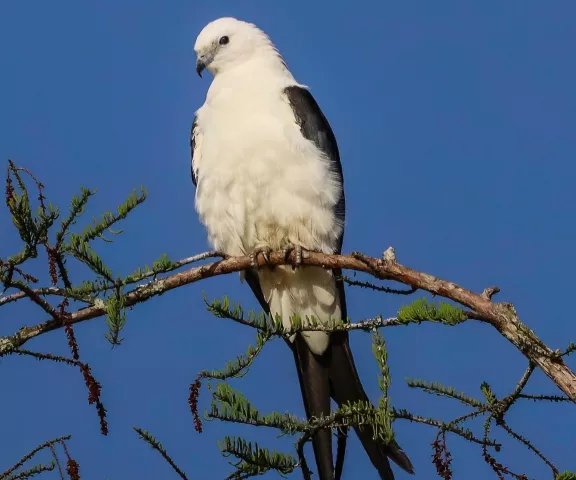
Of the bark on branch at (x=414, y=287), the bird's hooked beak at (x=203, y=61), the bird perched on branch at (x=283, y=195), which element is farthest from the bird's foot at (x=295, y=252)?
the bird's hooked beak at (x=203, y=61)

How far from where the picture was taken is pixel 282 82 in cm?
470

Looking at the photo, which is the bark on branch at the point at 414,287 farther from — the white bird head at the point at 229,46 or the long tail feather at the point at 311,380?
the white bird head at the point at 229,46

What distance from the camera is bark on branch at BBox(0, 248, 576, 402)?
8.60 feet

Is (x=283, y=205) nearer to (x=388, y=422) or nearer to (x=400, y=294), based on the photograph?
(x=400, y=294)

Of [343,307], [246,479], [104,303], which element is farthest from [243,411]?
[343,307]

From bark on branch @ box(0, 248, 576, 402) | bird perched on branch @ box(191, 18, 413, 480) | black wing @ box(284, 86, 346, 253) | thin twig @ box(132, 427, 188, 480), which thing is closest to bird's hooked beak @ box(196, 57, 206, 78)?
bird perched on branch @ box(191, 18, 413, 480)

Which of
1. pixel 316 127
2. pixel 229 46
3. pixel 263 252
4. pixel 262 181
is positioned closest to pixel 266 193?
pixel 262 181

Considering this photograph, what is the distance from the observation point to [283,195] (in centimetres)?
431

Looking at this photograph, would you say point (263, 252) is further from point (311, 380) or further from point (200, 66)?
point (200, 66)

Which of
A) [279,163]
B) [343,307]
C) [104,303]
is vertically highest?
[279,163]

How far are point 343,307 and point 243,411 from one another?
2315mm

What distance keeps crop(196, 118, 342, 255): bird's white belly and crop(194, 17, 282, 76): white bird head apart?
87cm

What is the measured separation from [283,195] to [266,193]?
9 centimetres

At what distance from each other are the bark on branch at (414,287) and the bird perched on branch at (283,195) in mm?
486
